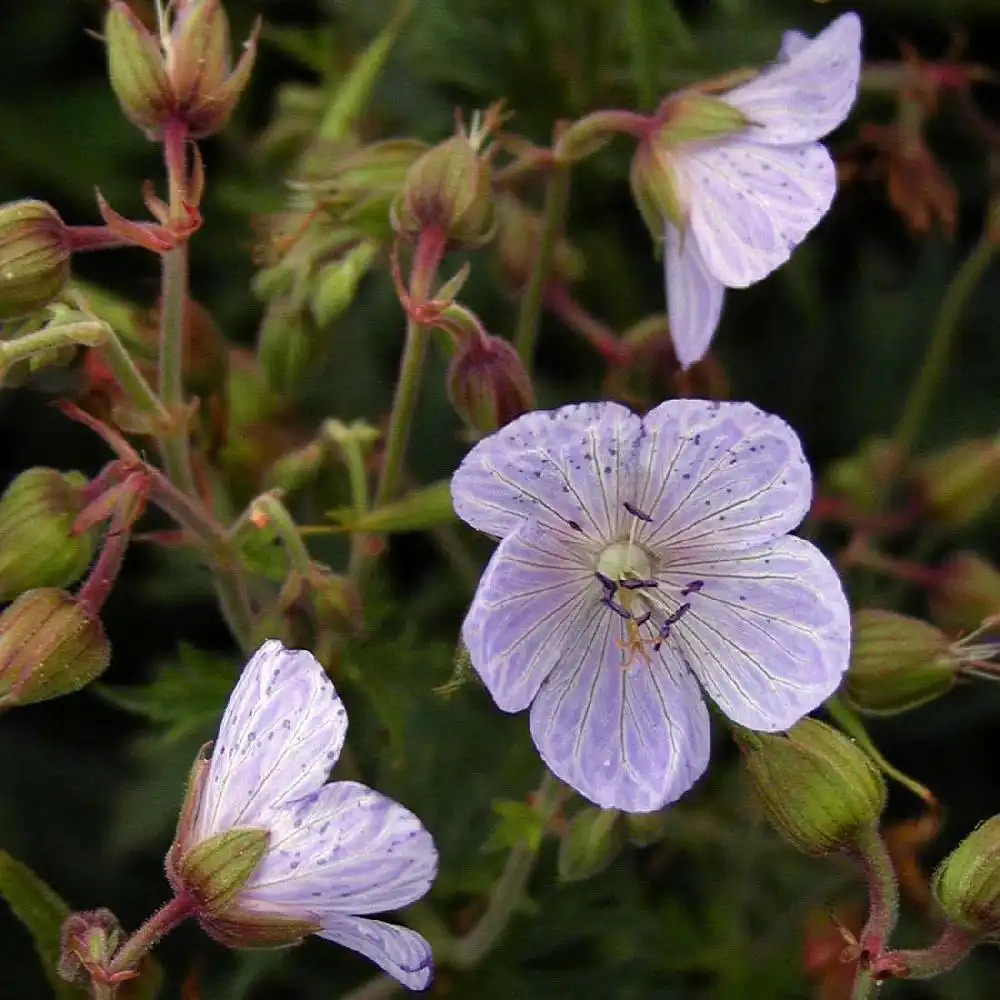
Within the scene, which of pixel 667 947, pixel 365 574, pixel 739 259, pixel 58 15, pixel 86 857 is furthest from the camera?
pixel 58 15

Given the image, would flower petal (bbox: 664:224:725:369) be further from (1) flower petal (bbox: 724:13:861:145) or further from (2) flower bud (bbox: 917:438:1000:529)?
(2) flower bud (bbox: 917:438:1000:529)

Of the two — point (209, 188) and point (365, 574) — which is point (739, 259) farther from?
point (209, 188)

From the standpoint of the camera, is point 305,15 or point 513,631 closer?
point 513,631

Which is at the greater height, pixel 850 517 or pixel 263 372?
pixel 263 372

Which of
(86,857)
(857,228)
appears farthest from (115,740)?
(857,228)

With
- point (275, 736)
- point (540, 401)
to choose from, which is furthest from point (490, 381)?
point (540, 401)

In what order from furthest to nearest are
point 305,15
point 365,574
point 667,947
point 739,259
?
point 305,15 < point 667,947 < point 365,574 < point 739,259

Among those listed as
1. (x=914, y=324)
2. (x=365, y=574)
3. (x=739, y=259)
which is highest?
(x=739, y=259)
